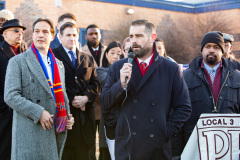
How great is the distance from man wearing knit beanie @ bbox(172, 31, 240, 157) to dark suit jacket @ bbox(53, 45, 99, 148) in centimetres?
144

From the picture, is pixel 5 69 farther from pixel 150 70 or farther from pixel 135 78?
pixel 150 70

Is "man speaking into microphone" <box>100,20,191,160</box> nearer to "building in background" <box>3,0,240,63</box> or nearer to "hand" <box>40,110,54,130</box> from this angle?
"hand" <box>40,110,54,130</box>

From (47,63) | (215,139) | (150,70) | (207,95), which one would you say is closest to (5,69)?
(47,63)

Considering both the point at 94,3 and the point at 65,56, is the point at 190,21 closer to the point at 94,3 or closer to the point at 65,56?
the point at 94,3

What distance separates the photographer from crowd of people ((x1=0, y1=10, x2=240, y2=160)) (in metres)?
3.49

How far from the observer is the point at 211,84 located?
4.57 m

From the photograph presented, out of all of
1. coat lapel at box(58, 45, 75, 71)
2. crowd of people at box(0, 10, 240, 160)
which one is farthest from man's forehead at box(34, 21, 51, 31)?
A: coat lapel at box(58, 45, 75, 71)

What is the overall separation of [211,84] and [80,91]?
2.00 metres

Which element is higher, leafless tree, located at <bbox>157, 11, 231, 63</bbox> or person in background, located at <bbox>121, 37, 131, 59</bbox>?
leafless tree, located at <bbox>157, 11, 231, 63</bbox>

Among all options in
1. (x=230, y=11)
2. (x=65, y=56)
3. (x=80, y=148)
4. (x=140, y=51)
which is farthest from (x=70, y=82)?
(x=230, y=11)

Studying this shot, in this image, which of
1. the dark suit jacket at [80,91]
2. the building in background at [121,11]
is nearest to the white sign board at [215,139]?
the dark suit jacket at [80,91]

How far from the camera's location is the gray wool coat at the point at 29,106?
377 centimetres

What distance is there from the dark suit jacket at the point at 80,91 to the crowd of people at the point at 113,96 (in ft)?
0.05

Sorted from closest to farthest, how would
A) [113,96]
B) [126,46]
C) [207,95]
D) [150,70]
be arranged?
[113,96], [150,70], [207,95], [126,46]
